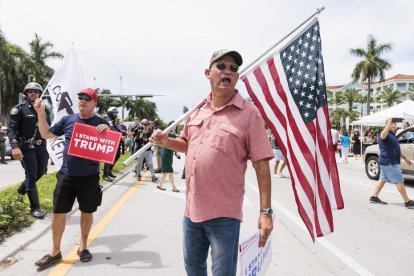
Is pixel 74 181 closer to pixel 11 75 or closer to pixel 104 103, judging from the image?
pixel 11 75

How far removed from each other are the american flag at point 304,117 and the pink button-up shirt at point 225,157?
2.64 feet

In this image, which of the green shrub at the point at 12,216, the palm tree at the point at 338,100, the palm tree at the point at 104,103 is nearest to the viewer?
the green shrub at the point at 12,216

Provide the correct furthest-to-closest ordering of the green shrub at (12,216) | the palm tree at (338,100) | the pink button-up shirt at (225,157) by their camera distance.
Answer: the palm tree at (338,100) → the green shrub at (12,216) → the pink button-up shirt at (225,157)

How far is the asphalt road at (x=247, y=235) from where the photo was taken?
4.07m

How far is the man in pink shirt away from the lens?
8.05ft

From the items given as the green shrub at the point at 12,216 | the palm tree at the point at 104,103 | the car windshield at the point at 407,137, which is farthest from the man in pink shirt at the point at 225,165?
the palm tree at the point at 104,103

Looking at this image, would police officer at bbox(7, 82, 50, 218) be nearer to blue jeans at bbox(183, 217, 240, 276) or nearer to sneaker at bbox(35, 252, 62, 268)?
sneaker at bbox(35, 252, 62, 268)

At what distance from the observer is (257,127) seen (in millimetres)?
2467

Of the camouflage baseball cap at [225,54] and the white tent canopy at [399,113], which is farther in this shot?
the white tent canopy at [399,113]

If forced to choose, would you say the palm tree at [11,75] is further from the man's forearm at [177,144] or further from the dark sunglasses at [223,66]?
the dark sunglasses at [223,66]

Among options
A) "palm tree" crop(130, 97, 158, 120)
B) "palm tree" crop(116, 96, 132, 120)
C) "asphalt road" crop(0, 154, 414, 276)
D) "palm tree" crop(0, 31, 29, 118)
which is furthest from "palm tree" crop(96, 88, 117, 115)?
"asphalt road" crop(0, 154, 414, 276)

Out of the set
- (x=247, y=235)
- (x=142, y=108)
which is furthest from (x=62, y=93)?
(x=142, y=108)

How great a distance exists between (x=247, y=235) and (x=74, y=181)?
8.71 feet

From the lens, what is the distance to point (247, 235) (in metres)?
5.43
